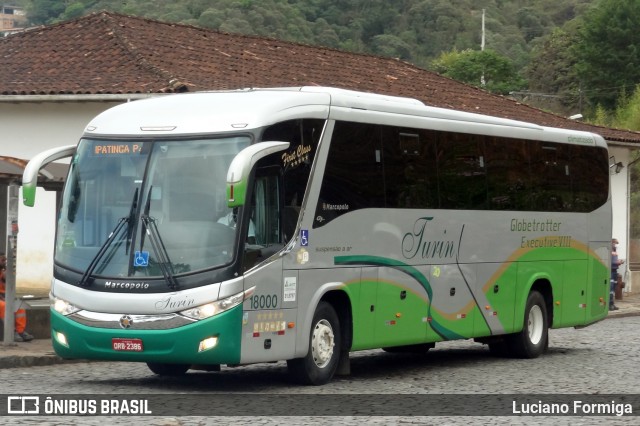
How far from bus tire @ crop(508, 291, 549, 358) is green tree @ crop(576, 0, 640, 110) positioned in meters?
65.2

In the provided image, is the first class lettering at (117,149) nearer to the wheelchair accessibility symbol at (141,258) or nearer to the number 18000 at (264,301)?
the wheelchair accessibility symbol at (141,258)

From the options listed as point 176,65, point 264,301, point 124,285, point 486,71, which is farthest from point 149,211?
Result: point 486,71

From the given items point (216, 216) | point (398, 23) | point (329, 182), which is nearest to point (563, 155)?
point (329, 182)

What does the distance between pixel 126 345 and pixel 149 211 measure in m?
1.35

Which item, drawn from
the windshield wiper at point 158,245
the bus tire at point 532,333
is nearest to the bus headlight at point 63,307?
the windshield wiper at point 158,245

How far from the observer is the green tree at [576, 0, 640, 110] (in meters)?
83.4

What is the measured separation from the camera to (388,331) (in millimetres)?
15938

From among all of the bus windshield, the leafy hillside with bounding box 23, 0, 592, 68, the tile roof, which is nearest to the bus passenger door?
the bus windshield

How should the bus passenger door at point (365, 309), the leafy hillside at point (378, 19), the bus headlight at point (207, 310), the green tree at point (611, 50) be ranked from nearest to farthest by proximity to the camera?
1. the bus headlight at point (207, 310)
2. the bus passenger door at point (365, 309)
3. the leafy hillside at point (378, 19)
4. the green tree at point (611, 50)

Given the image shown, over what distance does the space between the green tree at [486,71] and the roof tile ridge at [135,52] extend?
56.2 meters

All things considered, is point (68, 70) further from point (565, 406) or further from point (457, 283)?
point (565, 406)

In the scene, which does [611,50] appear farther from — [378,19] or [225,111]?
[225,111]

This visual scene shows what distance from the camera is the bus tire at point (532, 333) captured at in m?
19.4

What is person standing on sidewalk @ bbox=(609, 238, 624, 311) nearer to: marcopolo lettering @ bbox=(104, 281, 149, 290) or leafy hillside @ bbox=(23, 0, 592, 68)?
marcopolo lettering @ bbox=(104, 281, 149, 290)
